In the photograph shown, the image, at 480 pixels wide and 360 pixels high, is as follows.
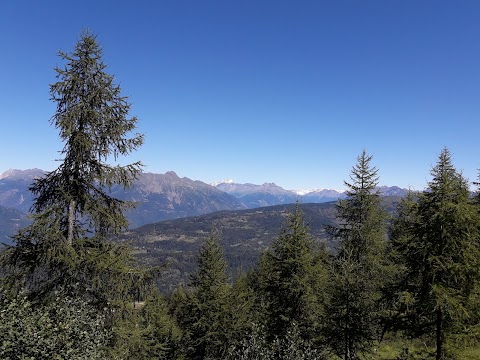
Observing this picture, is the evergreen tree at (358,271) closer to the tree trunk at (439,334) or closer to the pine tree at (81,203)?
the tree trunk at (439,334)

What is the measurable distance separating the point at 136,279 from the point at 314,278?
16.6 meters

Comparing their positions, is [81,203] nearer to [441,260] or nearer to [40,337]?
[40,337]

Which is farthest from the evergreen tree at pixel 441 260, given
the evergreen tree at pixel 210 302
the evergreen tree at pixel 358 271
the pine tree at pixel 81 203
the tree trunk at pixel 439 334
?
the evergreen tree at pixel 210 302

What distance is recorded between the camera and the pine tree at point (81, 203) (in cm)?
1270

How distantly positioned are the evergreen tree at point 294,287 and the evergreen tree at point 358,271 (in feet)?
6.95

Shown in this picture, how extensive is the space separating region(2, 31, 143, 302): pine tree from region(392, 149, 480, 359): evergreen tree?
43.3ft

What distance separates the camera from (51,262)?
1279 cm

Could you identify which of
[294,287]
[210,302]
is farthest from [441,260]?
[210,302]

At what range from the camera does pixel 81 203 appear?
14.1 m

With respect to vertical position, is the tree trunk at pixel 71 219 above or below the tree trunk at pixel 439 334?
above

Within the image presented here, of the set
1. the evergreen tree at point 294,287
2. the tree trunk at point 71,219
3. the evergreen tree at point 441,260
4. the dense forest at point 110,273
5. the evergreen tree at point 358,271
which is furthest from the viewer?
the evergreen tree at point 294,287

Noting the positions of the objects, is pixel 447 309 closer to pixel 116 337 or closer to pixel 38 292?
pixel 116 337

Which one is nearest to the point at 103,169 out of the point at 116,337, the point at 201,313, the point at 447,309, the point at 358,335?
the point at 116,337

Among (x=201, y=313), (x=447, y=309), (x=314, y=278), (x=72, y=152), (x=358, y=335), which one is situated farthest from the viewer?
(x=201, y=313)
